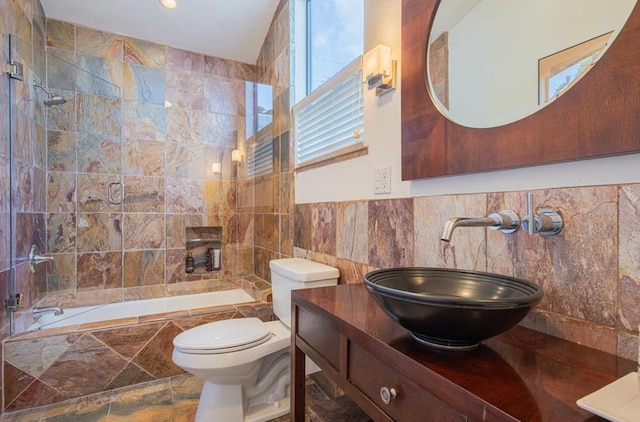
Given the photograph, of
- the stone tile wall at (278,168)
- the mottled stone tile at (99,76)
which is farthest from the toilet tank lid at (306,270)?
the mottled stone tile at (99,76)

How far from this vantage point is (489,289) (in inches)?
34.7

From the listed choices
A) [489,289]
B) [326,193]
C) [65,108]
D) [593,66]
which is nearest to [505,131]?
[593,66]

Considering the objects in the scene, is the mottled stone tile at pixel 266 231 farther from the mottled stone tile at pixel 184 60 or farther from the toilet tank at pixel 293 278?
the mottled stone tile at pixel 184 60

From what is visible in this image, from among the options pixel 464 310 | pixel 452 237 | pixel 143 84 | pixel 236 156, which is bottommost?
pixel 464 310

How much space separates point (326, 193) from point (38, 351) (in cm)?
Result: 187

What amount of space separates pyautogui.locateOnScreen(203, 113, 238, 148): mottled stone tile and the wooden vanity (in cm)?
265

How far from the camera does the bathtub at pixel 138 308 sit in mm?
2164

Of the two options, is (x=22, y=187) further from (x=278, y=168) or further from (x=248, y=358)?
(x=248, y=358)

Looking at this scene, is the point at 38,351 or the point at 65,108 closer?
the point at 38,351

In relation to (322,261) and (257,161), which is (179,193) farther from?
(322,261)

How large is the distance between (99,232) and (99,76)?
1335mm

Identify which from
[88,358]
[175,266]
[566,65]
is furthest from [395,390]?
[175,266]

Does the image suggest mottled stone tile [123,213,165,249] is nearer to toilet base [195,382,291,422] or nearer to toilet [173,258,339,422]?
toilet [173,258,339,422]

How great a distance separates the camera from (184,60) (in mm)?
3092
